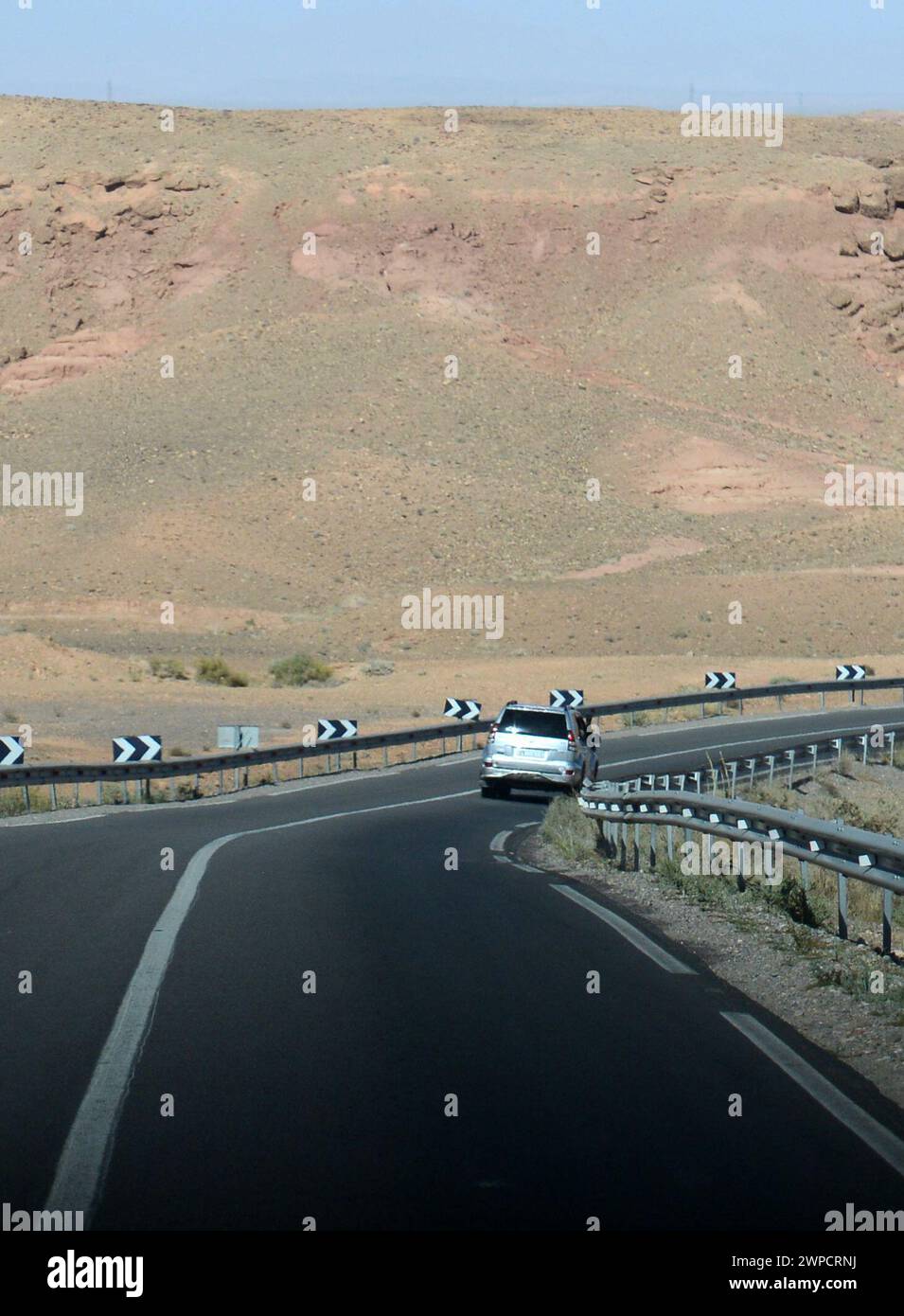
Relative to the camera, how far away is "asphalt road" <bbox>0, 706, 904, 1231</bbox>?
5.83 meters

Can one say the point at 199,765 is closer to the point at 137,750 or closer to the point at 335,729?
the point at 137,750

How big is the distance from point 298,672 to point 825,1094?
4723 cm

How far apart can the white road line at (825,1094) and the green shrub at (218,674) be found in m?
44.6

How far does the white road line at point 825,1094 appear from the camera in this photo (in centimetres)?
651

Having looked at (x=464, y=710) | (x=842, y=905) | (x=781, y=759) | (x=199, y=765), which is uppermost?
(x=464, y=710)

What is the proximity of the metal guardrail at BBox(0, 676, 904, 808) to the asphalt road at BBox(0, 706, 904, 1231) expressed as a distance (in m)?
10.5

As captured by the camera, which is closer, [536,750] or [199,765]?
[536,750]

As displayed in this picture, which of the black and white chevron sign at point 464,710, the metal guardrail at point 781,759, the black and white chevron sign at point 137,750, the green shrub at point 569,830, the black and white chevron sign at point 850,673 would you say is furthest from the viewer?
the black and white chevron sign at point 850,673

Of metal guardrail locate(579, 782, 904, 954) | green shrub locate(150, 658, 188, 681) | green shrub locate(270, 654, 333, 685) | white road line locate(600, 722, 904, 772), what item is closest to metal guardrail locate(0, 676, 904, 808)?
white road line locate(600, 722, 904, 772)

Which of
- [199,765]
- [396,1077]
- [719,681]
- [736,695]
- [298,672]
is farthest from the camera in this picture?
[298,672]

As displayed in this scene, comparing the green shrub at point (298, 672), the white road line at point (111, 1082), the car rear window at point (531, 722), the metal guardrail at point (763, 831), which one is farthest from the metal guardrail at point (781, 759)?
the green shrub at point (298, 672)

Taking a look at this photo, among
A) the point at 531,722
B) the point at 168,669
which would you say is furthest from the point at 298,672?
the point at 531,722

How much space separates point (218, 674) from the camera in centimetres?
5312

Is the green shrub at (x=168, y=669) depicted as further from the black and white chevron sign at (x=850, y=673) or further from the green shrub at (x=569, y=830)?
the green shrub at (x=569, y=830)
